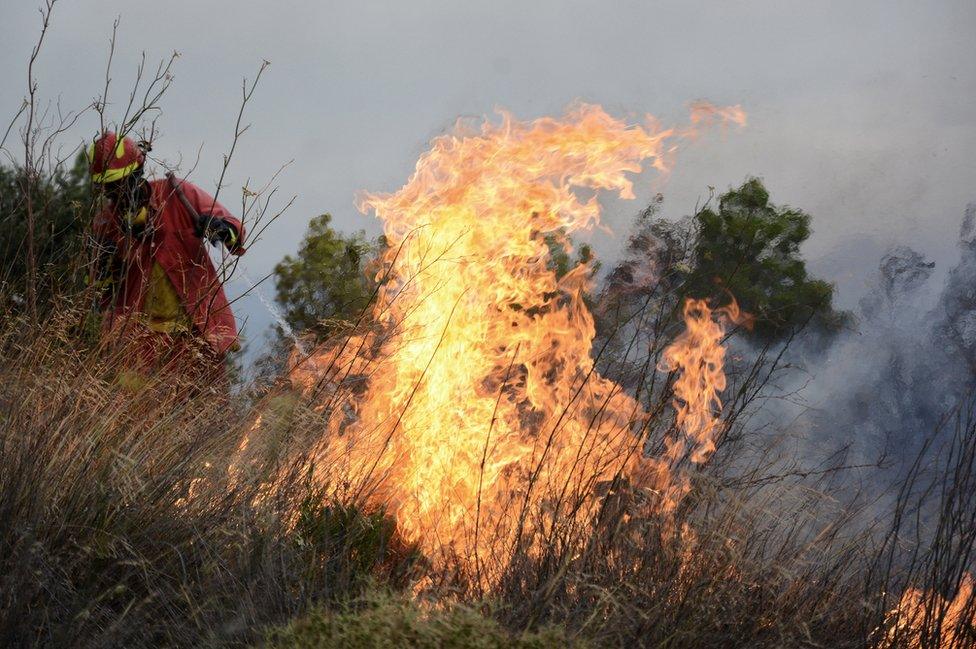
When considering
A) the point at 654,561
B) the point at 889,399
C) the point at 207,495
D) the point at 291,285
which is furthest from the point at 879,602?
the point at 889,399

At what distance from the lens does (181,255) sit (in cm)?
593

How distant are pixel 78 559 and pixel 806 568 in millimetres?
2338

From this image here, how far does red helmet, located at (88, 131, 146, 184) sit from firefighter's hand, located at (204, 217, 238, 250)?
461 millimetres

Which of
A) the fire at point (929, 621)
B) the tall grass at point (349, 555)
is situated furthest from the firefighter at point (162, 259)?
the fire at point (929, 621)

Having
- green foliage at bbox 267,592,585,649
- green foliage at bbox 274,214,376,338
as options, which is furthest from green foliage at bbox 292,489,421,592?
green foliage at bbox 274,214,376,338

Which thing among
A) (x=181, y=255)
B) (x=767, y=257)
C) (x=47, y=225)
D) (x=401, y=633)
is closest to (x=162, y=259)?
(x=181, y=255)

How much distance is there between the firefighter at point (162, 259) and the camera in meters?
5.29

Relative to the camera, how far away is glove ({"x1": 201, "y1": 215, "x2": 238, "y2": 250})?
18.6ft

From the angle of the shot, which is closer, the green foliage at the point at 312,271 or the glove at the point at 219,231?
the glove at the point at 219,231

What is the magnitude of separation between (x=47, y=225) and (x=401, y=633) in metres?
5.39

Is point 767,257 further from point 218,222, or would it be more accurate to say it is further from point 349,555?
point 349,555

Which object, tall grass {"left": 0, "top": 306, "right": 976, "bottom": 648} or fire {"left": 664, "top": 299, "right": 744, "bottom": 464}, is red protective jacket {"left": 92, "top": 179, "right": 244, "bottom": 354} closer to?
tall grass {"left": 0, "top": 306, "right": 976, "bottom": 648}

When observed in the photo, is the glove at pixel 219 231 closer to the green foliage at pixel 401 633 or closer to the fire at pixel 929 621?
the green foliage at pixel 401 633

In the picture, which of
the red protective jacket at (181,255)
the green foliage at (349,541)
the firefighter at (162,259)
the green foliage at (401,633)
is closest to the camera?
the green foliage at (401,633)
